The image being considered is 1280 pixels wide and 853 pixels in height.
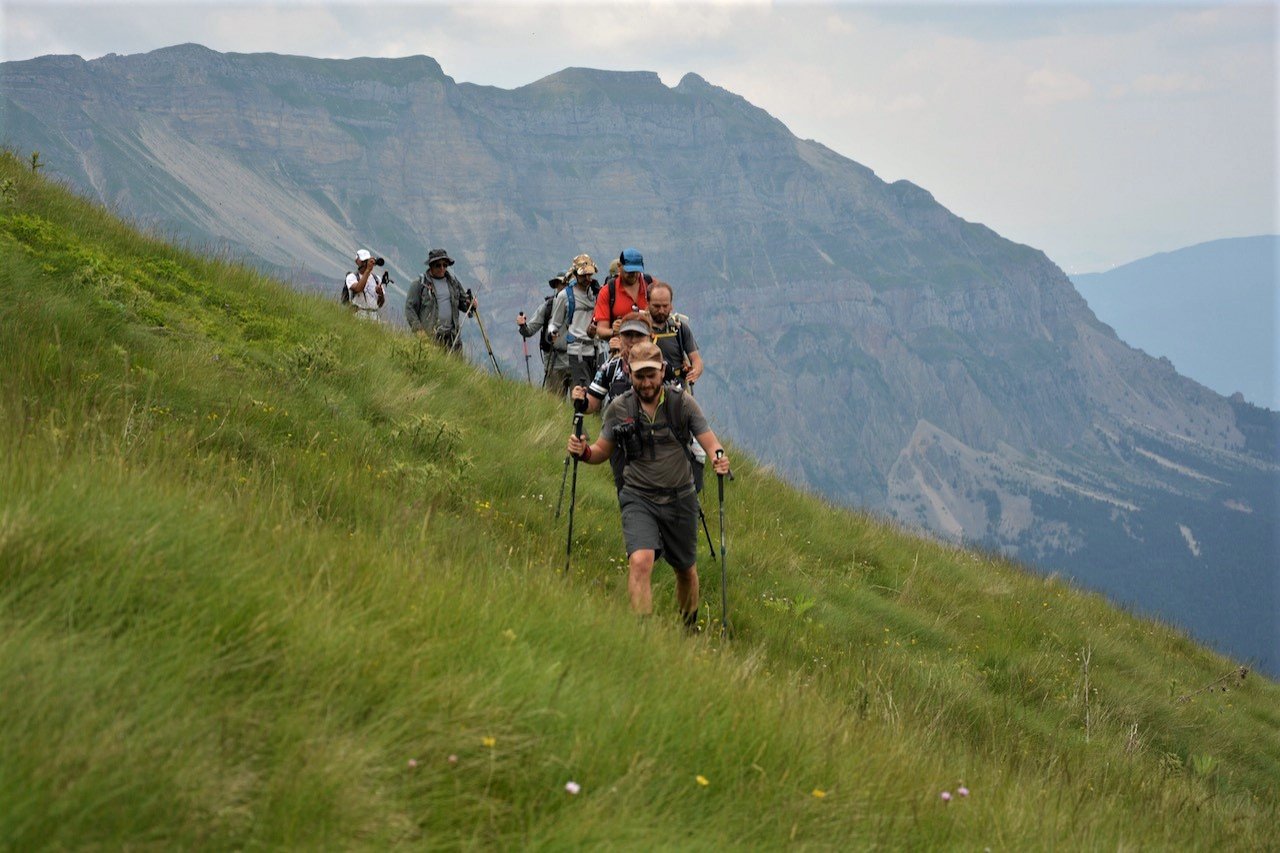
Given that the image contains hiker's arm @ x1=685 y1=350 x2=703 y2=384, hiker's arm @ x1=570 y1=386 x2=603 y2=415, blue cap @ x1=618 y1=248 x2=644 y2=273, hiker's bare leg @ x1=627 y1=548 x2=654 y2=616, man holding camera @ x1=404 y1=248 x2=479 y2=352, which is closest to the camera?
hiker's bare leg @ x1=627 y1=548 x2=654 y2=616

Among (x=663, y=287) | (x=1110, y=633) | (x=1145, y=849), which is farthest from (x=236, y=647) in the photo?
(x=1110, y=633)

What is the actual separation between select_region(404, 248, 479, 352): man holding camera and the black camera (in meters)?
7.65

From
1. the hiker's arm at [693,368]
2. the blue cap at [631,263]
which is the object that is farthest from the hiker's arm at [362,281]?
the hiker's arm at [693,368]

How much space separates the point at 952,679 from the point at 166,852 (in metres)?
7.84

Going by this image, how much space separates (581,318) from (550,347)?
158 cm

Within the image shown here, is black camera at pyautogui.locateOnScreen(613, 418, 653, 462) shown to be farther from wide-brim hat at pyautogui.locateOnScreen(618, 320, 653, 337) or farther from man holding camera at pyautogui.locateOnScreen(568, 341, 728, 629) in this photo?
wide-brim hat at pyautogui.locateOnScreen(618, 320, 653, 337)

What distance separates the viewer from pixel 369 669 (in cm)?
359

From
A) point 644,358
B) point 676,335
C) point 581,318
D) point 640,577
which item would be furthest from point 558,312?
point 640,577

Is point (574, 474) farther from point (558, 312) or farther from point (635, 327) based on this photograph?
point (558, 312)

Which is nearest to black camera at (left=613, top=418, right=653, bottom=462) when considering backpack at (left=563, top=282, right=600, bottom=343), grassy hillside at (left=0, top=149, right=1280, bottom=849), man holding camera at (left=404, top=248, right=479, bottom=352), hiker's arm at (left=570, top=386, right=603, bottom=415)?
grassy hillside at (left=0, top=149, right=1280, bottom=849)

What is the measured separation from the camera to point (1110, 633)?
15.5m

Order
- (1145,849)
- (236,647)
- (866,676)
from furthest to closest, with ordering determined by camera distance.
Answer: (866,676)
(1145,849)
(236,647)

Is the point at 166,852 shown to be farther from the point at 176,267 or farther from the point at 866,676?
the point at 176,267

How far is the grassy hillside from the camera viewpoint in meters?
Answer: 2.96
